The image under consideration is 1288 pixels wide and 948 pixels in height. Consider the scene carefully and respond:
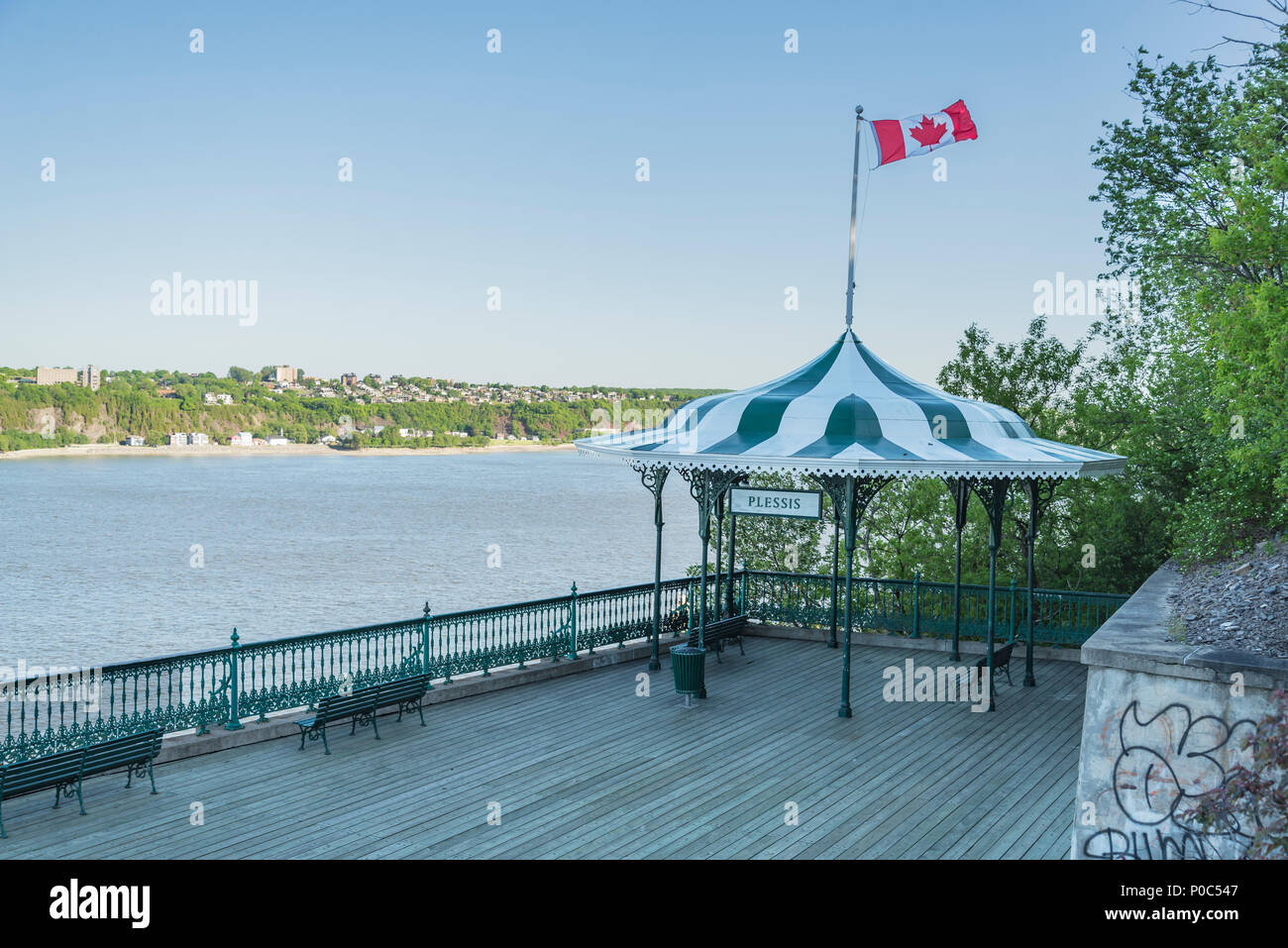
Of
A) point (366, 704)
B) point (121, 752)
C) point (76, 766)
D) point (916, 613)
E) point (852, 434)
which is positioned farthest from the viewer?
point (916, 613)

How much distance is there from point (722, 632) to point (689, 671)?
282cm

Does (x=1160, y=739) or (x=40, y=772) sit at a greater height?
(x=1160, y=739)

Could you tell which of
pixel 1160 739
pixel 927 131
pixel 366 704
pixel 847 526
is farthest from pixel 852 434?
pixel 366 704

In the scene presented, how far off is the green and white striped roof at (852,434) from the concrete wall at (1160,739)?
4495 mm

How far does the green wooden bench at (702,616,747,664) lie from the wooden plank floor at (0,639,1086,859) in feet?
6.19

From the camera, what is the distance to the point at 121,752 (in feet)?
30.4

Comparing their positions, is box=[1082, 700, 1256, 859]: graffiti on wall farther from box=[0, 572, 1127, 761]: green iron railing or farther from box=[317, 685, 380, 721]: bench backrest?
box=[317, 685, 380, 721]: bench backrest

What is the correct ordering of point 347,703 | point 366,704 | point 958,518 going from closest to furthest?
point 347,703
point 366,704
point 958,518

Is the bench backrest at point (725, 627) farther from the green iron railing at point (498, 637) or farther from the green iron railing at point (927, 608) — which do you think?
the green iron railing at point (927, 608)

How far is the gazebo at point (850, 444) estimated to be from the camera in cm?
1206

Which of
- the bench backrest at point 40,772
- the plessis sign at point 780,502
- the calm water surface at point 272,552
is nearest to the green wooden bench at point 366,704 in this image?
the bench backrest at point 40,772

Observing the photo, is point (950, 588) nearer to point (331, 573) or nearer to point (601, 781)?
point (601, 781)

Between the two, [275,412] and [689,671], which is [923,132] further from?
[275,412]

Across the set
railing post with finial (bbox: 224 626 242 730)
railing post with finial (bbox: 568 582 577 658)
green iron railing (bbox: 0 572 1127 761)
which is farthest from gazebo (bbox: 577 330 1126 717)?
railing post with finial (bbox: 224 626 242 730)
